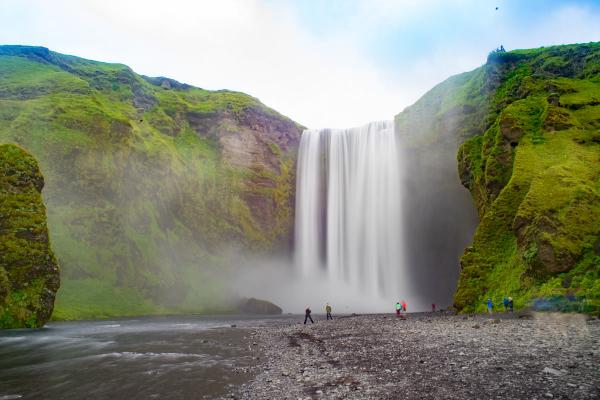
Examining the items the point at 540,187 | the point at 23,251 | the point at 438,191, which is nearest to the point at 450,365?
the point at 540,187

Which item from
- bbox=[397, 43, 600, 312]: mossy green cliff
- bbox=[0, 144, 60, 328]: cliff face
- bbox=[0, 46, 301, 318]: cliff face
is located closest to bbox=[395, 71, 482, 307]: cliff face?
bbox=[397, 43, 600, 312]: mossy green cliff

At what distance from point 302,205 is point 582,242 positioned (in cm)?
6315

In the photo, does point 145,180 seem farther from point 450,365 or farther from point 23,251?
point 450,365

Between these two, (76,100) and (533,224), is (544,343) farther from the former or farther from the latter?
(76,100)

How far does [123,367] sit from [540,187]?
3366 cm

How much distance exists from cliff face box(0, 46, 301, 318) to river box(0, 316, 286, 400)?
32362mm

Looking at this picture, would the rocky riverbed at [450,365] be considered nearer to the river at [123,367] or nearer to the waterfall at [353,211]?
the river at [123,367]

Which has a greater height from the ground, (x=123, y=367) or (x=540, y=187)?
(x=540, y=187)

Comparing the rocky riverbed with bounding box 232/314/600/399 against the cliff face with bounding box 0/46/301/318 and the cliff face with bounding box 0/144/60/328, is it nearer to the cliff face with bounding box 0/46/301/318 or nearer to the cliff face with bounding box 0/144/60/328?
the cliff face with bounding box 0/144/60/328

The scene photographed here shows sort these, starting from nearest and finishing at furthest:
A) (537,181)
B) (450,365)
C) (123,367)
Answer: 1. (450,365)
2. (123,367)
3. (537,181)

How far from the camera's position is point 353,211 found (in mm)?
76062

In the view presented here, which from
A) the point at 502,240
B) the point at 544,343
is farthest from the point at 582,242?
the point at 544,343

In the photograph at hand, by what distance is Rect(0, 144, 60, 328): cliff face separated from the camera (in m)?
35.7

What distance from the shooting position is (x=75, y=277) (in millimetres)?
59281
